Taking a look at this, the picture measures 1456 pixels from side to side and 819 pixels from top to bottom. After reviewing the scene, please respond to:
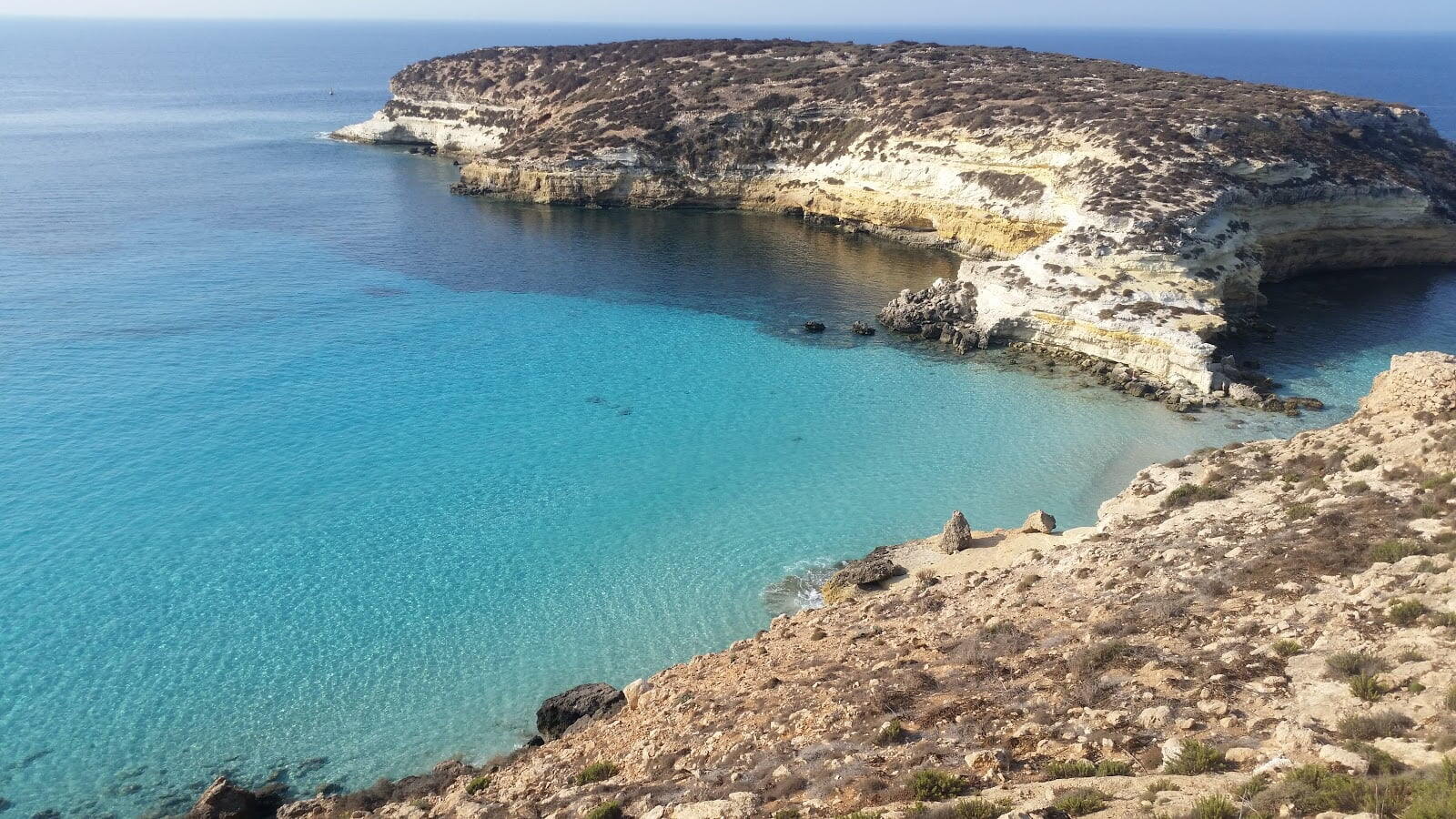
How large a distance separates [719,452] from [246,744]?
19197 mm

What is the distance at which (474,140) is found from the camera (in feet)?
346

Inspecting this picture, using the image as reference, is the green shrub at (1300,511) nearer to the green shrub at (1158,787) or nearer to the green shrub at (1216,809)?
the green shrub at (1158,787)

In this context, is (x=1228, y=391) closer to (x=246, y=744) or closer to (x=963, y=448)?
(x=963, y=448)

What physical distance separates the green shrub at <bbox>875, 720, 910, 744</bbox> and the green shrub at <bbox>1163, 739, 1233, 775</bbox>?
4142 mm

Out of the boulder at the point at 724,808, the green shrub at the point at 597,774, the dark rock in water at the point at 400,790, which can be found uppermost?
the boulder at the point at 724,808

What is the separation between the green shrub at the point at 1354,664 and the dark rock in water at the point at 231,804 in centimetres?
2073

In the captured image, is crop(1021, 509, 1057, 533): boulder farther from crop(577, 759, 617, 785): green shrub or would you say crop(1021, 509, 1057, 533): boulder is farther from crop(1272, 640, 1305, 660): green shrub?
crop(577, 759, 617, 785): green shrub

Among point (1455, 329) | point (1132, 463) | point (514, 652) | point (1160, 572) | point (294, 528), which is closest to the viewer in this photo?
point (1160, 572)

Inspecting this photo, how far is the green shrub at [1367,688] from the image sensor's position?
41.6 ft

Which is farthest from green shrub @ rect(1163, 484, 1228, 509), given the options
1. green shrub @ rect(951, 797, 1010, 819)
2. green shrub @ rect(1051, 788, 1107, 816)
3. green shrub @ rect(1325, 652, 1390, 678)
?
green shrub @ rect(951, 797, 1010, 819)

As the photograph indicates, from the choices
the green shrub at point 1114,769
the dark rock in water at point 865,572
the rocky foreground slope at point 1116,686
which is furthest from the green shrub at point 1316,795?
the dark rock in water at point 865,572

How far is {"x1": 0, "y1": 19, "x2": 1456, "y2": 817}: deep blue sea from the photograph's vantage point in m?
22.7

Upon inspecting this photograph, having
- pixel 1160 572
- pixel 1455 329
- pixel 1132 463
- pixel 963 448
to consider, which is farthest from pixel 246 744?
pixel 1455 329

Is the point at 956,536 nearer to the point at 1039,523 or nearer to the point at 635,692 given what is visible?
Result: the point at 1039,523
